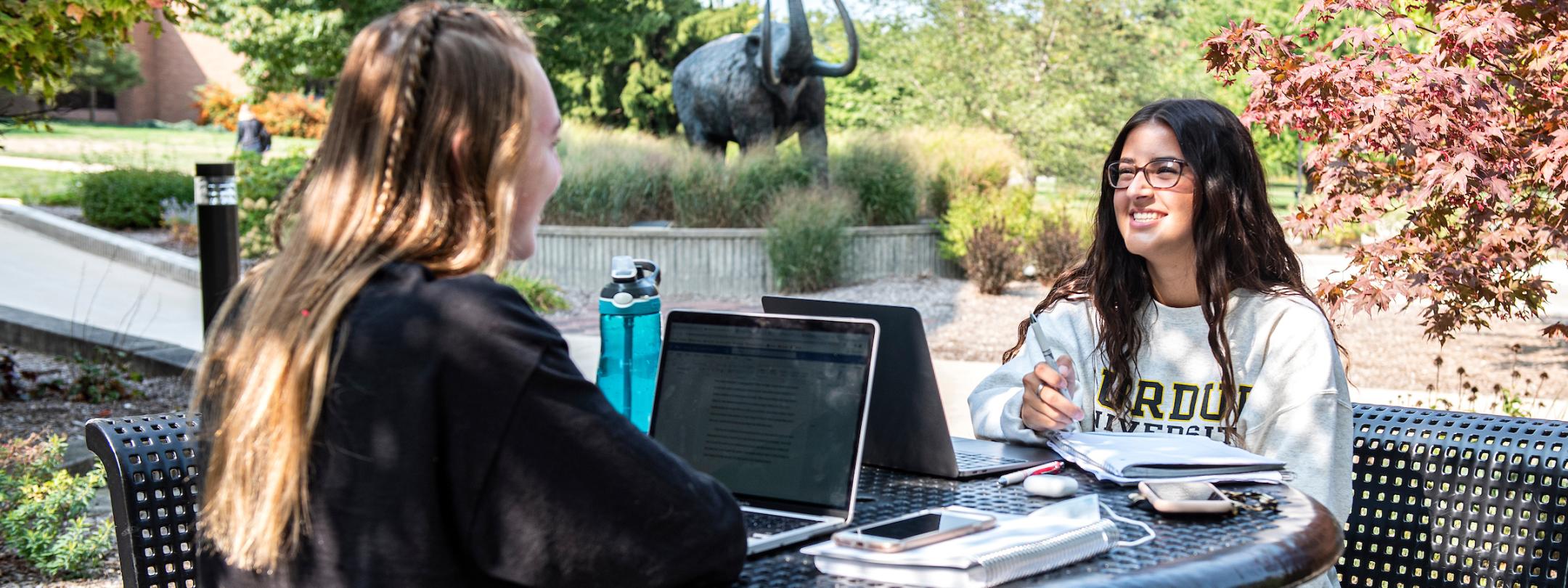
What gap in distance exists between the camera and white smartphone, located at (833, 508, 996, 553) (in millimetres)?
1584

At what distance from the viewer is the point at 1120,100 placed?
22625 mm

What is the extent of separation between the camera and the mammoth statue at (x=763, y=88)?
13.5 meters

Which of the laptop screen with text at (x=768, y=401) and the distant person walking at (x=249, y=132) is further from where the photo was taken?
the distant person walking at (x=249, y=132)

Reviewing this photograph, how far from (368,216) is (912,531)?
2.51ft

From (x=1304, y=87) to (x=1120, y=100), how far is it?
18977 millimetres

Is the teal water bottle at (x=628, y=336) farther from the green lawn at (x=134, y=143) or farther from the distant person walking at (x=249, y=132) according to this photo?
the green lawn at (x=134, y=143)

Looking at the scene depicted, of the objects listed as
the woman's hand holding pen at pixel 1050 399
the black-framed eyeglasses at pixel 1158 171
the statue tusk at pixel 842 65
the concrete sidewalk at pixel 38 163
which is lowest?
the concrete sidewalk at pixel 38 163

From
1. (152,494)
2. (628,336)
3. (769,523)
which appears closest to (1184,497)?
(769,523)

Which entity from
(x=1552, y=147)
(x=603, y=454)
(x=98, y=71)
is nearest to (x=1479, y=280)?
(x=1552, y=147)

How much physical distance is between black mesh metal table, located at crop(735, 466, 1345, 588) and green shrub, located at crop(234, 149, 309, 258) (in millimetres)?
11587

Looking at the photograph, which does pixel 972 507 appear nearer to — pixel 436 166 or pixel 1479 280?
pixel 436 166

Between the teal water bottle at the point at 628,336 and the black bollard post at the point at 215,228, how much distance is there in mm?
4476

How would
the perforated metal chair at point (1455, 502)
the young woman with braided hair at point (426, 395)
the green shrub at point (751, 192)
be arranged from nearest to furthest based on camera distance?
the young woman with braided hair at point (426, 395)
the perforated metal chair at point (1455, 502)
the green shrub at point (751, 192)

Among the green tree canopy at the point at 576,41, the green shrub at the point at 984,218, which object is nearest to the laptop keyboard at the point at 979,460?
the green shrub at the point at 984,218
